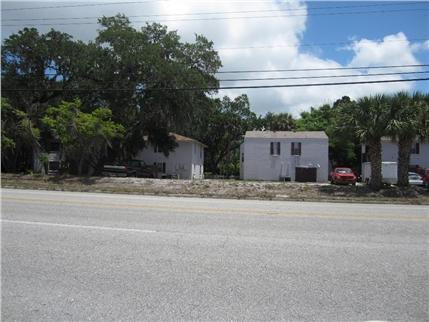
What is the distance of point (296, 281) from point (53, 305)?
3005 mm

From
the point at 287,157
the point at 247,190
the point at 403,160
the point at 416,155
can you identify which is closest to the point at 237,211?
the point at 247,190

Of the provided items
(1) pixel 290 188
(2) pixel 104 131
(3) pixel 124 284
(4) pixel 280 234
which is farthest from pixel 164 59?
(3) pixel 124 284

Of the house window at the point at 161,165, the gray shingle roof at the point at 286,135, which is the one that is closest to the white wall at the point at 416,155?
the gray shingle roof at the point at 286,135

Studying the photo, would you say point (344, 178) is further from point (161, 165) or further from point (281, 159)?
point (161, 165)

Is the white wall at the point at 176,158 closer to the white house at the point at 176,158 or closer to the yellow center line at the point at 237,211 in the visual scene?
the white house at the point at 176,158

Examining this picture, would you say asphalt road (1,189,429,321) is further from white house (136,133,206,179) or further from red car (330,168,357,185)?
white house (136,133,206,179)

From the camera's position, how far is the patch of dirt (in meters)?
20.8

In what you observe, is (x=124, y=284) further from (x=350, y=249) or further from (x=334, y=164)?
(x=334, y=164)

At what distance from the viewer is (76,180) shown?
1078 inches

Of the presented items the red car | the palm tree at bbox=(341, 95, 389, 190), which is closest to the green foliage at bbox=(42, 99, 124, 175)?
the palm tree at bbox=(341, 95, 389, 190)

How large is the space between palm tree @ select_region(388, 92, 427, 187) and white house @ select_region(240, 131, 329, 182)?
22848 millimetres

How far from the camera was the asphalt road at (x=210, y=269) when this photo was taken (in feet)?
15.6

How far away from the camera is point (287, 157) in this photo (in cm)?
4706

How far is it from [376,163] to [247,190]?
284 inches
